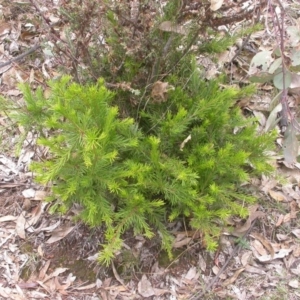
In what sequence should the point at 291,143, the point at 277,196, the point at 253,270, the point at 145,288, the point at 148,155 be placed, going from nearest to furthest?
the point at 291,143 < the point at 148,155 < the point at 145,288 < the point at 253,270 < the point at 277,196

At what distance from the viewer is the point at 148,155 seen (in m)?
2.08

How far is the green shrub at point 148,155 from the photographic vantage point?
1.89 metres

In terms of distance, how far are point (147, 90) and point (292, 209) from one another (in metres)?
1.23

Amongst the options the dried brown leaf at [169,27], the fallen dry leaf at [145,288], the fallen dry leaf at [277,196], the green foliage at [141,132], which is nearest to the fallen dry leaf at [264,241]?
the fallen dry leaf at [277,196]

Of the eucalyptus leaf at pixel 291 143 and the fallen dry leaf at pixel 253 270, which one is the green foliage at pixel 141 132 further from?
the fallen dry leaf at pixel 253 270

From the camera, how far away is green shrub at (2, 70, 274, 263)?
74.4 inches

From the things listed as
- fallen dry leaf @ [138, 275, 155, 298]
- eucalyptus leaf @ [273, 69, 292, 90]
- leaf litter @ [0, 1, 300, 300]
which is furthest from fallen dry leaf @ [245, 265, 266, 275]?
eucalyptus leaf @ [273, 69, 292, 90]

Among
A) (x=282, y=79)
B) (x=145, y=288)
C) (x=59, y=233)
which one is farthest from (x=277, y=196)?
(x=59, y=233)

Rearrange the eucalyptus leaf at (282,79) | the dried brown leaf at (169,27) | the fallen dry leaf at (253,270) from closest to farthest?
the eucalyptus leaf at (282,79), the dried brown leaf at (169,27), the fallen dry leaf at (253,270)

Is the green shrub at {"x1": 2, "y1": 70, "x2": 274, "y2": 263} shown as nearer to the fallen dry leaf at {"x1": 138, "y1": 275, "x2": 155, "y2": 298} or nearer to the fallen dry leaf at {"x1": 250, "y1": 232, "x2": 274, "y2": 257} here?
the fallen dry leaf at {"x1": 138, "y1": 275, "x2": 155, "y2": 298}

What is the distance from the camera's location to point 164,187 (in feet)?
6.73

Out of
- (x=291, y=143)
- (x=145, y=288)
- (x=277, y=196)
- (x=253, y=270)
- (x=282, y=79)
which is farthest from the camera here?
(x=277, y=196)

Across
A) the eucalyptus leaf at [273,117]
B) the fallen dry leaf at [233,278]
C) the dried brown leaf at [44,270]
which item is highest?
the eucalyptus leaf at [273,117]

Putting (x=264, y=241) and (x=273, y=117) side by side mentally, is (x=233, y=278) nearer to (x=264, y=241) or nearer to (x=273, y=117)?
(x=264, y=241)
